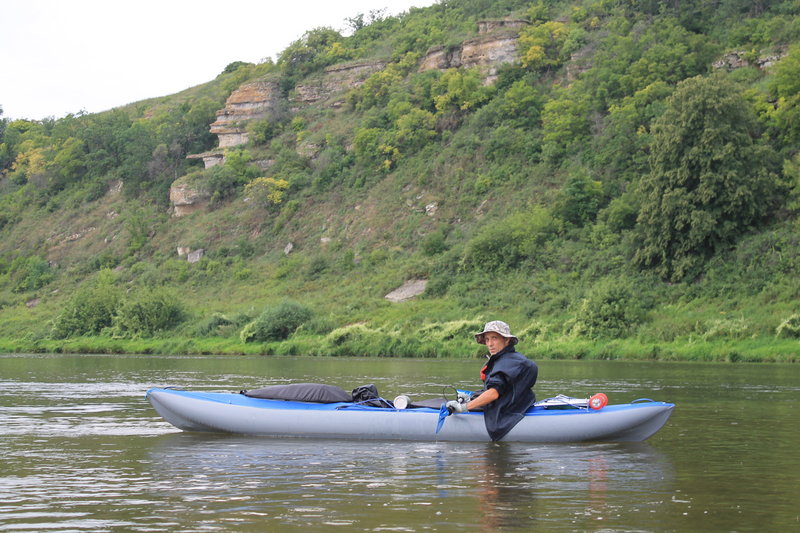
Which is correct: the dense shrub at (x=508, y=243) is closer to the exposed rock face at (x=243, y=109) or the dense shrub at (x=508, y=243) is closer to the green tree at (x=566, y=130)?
the green tree at (x=566, y=130)

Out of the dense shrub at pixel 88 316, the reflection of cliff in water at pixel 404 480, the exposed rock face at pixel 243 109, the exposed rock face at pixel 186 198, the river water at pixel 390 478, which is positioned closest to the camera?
the river water at pixel 390 478

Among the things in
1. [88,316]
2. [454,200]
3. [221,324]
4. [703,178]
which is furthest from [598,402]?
[454,200]

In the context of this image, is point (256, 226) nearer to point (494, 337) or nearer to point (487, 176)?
point (487, 176)

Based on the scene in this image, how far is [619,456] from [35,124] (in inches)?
4119

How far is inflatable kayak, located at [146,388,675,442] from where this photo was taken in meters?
12.9

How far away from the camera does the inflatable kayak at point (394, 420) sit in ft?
42.3

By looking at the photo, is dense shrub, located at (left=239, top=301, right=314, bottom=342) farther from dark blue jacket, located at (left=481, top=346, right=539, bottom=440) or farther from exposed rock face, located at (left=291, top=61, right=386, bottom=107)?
exposed rock face, located at (left=291, top=61, right=386, bottom=107)

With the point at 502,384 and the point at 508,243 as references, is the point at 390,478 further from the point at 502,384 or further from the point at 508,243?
the point at 508,243

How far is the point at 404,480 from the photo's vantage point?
1025 centimetres

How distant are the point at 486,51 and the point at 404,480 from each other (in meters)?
63.3

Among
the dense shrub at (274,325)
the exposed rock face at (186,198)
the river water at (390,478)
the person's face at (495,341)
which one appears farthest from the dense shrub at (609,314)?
the exposed rock face at (186,198)

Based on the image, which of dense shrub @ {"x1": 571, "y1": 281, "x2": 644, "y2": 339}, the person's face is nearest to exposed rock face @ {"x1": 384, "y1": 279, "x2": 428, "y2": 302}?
dense shrub @ {"x1": 571, "y1": 281, "x2": 644, "y2": 339}

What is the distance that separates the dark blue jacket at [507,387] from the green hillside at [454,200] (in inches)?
863

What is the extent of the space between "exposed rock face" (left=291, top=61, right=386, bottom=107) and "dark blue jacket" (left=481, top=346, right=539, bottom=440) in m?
71.0
